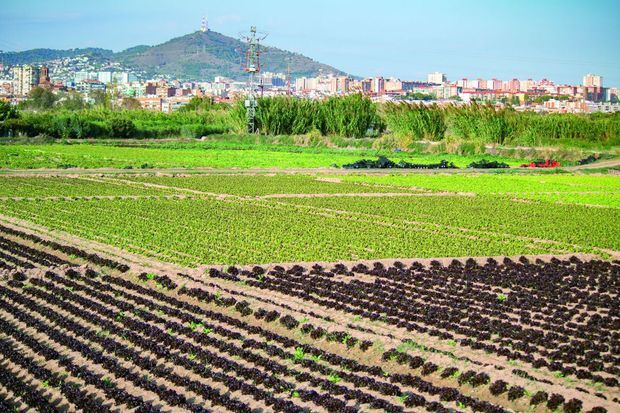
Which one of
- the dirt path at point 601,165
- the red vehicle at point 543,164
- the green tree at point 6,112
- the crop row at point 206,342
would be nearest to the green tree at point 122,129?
the green tree at point 6,112

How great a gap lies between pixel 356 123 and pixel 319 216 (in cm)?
4822

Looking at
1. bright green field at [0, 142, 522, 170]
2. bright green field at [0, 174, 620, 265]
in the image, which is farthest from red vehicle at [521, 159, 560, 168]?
bright green field at [0, 174, 620, 265]

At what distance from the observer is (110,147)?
2413 inches

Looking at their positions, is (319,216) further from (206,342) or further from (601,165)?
(601,165)

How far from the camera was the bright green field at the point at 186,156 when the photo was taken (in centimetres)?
4666

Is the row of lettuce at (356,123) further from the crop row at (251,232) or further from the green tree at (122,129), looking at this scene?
the crop row at (251,232)

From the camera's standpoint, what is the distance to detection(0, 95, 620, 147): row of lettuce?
2594 inches

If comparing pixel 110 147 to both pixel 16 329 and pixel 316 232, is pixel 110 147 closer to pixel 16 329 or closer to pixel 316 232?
pixel 316 232

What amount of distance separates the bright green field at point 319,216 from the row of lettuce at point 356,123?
25.7 meters

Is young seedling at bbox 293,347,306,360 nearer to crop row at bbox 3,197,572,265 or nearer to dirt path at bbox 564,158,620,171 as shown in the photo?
crop row at bbox 3,197,572,265

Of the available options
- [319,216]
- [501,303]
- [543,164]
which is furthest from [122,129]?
[501,303]

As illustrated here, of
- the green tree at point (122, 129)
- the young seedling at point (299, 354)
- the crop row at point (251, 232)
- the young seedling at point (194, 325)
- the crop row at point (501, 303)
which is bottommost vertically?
the young seedling at point (299, 354)

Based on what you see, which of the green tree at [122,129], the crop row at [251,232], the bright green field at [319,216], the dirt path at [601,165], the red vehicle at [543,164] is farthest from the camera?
the green tree at [122,129]

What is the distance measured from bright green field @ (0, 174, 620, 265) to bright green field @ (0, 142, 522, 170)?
7.46 m
